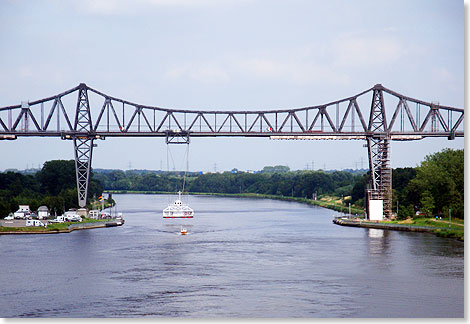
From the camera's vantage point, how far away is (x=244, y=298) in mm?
32250

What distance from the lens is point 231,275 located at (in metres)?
38.3

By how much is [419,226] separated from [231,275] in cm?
3024

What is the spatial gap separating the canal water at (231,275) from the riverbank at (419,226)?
4.66 ft

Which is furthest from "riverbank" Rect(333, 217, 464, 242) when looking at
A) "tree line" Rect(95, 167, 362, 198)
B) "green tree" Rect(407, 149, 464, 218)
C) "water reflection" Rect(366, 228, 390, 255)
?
"tree line" Rect(95, 167, 362, 198)

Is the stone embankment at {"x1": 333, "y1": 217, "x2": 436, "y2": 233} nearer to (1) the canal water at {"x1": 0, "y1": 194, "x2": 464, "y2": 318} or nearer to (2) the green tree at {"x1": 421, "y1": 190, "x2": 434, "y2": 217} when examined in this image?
(1) the canal water at {"x1": 0, "y1": 194, "x2": 464, "y2": 318}

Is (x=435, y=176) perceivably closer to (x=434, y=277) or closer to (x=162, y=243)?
(x=162, y=243)

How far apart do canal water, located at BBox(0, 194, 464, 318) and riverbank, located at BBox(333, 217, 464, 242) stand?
1.42 m

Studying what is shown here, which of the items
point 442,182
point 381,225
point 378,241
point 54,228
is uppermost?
point 442,182

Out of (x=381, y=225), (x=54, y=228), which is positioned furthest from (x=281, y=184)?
(x=54, y=228)

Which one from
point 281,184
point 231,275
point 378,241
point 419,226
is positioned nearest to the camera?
point 231,275

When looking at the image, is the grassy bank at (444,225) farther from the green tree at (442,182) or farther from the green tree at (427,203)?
the green tree at (442,182)

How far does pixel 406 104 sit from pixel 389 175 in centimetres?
713

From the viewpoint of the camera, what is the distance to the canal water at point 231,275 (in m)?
30.5

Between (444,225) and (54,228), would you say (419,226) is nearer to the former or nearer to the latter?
(444,225)
